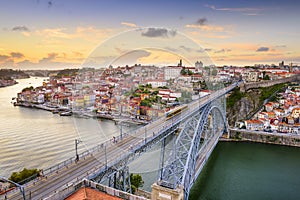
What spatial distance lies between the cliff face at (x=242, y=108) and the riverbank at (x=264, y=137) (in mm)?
1683

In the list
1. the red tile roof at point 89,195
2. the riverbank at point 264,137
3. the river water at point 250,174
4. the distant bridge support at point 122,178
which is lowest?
the river water at point 250,174

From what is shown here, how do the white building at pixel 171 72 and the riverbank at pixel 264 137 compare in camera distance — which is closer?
the white building at pixel 171 72

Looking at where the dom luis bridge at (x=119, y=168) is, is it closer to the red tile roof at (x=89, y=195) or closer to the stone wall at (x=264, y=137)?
the red tile roof at (x=89, y=195)

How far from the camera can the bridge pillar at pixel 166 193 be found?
5.23 m

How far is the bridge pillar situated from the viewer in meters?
5.23

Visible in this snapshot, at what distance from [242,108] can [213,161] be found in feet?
21.8

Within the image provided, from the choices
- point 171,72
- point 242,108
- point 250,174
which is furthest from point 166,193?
point 242,108

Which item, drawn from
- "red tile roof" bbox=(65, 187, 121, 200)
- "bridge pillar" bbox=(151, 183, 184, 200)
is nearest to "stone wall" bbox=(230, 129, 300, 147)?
"bridge pillar" bbox=(151, 183, 184, 200)

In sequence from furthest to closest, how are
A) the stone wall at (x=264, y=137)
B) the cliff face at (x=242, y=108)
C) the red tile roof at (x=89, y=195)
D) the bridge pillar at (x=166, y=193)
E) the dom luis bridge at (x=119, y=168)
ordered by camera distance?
the cliff face at (x=242, y=108)
the stone wall at (x=264, y=137)
the bridge pillar at (x=166, y=193)
the dom luis bridge at (x=119, y=168)
the red tile roof at (x=89, y=195)

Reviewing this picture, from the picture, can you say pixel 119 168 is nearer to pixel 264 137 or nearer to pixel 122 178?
pixel 122 178

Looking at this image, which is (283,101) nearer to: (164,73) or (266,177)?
(266,177)

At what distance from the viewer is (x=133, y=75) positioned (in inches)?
136

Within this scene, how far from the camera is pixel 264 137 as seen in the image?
40.6 ft

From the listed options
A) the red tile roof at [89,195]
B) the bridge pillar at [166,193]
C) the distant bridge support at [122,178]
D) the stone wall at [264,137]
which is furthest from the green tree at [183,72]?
the stone wall at [264,137]
